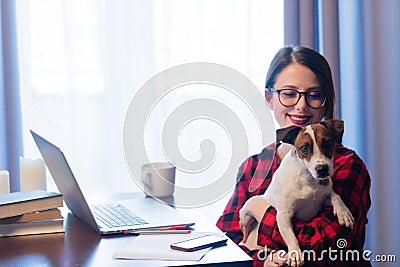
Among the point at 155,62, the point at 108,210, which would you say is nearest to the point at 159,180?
the point at 108,210

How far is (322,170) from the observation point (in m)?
1.54

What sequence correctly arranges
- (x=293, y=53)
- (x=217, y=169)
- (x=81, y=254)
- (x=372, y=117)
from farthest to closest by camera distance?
(x=372, y=117)
(x=217, y=169)
(x=293, y=53)
(x=81, y=254)

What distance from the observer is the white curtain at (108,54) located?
7.70ft

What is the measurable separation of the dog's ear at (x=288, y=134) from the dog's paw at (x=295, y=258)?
0.28m

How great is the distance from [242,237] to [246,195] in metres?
0.12

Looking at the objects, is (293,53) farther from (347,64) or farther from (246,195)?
(347,64)

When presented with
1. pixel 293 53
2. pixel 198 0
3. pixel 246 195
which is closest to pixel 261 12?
pixel 198 0

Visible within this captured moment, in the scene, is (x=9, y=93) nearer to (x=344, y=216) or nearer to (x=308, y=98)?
(x=308, y=98)

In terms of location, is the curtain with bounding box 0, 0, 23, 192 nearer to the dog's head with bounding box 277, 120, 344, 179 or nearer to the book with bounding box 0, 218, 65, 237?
the book with bounding box 0, 218, 65, 237

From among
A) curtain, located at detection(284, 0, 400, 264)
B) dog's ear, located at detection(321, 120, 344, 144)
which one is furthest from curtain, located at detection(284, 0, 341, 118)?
dog's ear, located at detection(321, 120, 344, 144)

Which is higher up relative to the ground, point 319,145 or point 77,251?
point 319,145

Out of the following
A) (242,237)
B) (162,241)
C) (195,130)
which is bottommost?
(242,237)

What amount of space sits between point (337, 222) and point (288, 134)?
255 mm

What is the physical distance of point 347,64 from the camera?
2309 mm
